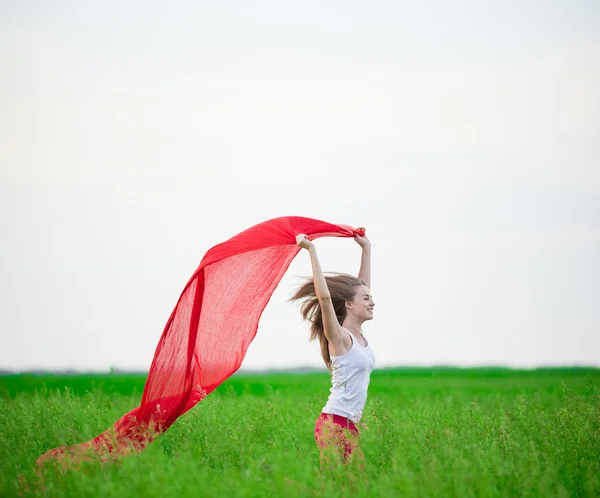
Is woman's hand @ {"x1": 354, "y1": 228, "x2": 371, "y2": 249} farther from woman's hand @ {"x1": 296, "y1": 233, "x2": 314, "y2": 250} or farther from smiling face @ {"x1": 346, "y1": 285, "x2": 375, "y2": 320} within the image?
woman's hand @ {"x1": 296, "y1": 233, "x2": 314, "y2": 250}

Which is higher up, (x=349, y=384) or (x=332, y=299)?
(x=332, y=299)

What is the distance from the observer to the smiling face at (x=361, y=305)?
642cm

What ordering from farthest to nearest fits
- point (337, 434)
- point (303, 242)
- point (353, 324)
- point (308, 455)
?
point (353, 324) < point (303, 242) < point (308, 455) < point (337, 434)

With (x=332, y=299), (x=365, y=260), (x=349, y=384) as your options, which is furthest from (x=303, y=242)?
(x=349, y=384)

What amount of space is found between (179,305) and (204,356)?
56 cm

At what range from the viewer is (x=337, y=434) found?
562 centimetres

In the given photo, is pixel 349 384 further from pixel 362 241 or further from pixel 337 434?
pixel 362 241

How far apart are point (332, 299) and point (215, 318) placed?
1.38 metres

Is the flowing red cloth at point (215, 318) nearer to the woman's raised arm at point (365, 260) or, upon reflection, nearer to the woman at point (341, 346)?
the woman's raised arm at point (365, 260)

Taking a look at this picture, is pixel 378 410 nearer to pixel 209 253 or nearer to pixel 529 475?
pixel 529 475

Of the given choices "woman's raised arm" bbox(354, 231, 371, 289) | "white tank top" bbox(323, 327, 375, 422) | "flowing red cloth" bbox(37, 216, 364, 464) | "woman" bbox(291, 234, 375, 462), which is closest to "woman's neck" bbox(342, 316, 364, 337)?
"woman" bbox(291, 234, 375, 462)

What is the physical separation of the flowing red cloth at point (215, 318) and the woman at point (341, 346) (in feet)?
2.15

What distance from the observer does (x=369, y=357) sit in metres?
6.12

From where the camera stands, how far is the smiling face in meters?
6.42
